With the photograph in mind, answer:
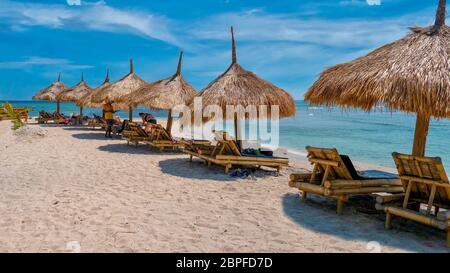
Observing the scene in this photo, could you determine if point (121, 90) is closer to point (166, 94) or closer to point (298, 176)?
point (166, 94)

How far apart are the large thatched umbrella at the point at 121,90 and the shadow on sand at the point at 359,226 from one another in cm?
940

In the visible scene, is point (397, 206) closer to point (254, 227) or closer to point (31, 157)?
point (254, 227)

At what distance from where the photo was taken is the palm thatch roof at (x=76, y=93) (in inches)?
746

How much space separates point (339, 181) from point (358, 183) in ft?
0.92

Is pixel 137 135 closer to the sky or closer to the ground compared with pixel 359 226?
closer to the sky

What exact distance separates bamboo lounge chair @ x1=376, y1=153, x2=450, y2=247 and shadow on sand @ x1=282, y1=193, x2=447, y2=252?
175mm

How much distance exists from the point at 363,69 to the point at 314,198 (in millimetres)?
1935

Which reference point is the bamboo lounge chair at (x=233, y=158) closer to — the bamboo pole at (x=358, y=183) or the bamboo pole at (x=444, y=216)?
the bamboo pole at (x=358, y=183)

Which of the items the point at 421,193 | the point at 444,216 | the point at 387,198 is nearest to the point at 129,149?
the point at 387,198

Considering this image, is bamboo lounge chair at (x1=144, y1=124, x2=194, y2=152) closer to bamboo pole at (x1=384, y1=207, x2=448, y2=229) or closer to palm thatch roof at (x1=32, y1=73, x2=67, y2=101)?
bamboo pole at (x1=384, y1=207, x2=448, y2=229)

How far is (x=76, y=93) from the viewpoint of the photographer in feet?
63.0

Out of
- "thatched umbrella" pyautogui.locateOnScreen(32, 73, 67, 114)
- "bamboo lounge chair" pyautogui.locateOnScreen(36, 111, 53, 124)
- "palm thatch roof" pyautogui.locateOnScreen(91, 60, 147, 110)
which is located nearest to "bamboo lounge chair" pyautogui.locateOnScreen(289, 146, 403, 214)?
"palm thatch roof" pyautogui.locateOnScreen(91, 60, 147, 110)

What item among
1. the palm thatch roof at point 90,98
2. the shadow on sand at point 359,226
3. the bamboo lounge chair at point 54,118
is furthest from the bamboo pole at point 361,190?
the bamboo lounge chair at point 54,118
